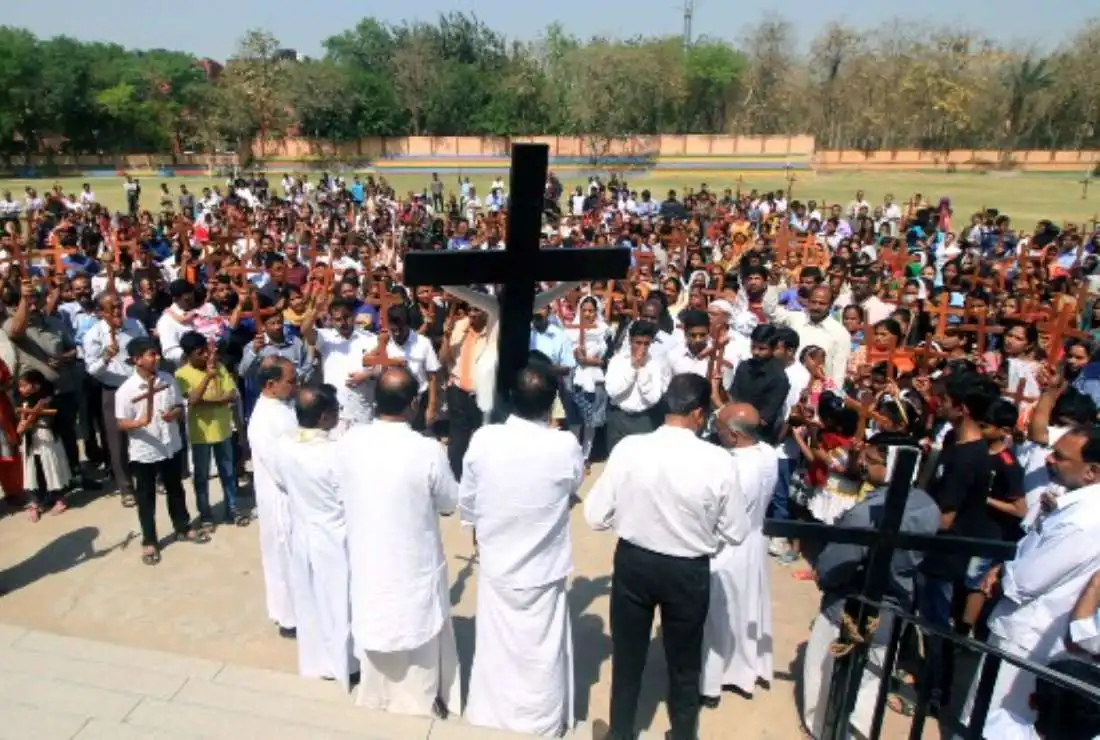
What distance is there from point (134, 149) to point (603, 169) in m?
33.9

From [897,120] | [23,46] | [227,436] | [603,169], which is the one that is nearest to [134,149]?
[23,46]

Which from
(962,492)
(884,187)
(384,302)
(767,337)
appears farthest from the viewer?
(884,187)

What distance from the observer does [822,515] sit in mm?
4832

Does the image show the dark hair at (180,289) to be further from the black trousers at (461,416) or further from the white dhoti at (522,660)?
the white dhoti at (522,660)

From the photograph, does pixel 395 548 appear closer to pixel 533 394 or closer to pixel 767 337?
pixel 533 394

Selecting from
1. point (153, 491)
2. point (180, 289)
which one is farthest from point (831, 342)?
point (180, 289)

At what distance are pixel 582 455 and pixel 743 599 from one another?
1.17m

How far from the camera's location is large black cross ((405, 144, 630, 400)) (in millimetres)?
3908

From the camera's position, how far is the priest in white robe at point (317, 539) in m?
3.84

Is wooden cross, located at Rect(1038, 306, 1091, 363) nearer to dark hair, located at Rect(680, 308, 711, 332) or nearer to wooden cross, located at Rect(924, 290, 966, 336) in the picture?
wooden cross, located at Rect(924, 290, 966, 336)

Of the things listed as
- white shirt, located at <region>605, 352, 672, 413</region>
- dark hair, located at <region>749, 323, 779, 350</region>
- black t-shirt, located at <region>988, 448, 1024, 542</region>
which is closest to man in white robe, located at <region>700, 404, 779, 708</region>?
black t-shirt, located at <region>988, 448, 1024, 542</region>

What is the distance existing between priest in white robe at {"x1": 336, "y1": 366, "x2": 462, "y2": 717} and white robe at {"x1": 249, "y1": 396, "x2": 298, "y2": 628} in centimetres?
93

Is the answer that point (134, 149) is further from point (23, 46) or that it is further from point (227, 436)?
point (227, 436)

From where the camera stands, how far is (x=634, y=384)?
20.3 feet
